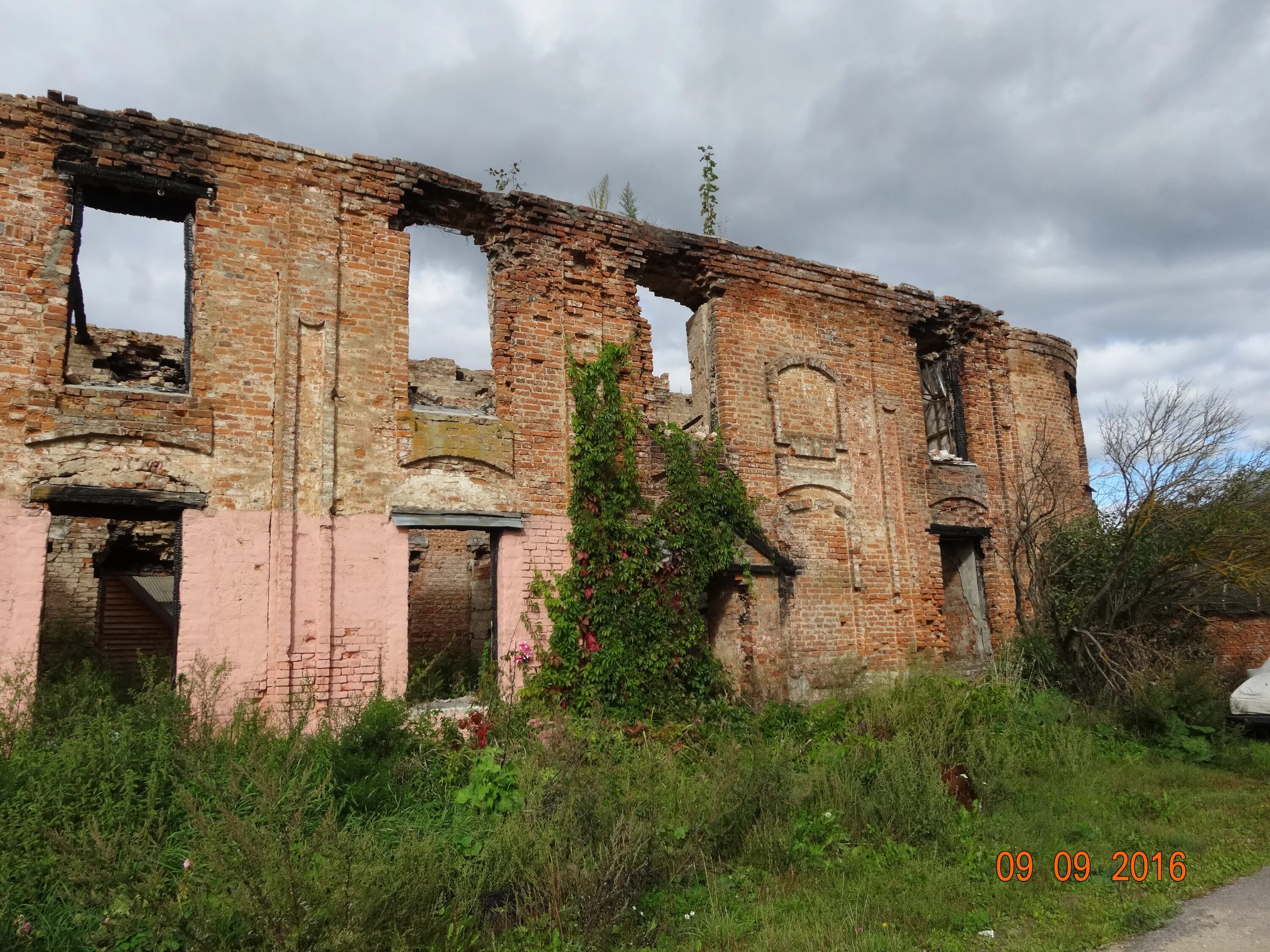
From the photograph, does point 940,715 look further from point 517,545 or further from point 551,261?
point 551,261

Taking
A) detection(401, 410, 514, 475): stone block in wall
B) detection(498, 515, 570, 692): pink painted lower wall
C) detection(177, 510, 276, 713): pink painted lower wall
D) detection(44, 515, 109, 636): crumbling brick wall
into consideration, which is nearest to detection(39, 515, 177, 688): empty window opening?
detection(44, 515, 109, 636): crumbling brick wall

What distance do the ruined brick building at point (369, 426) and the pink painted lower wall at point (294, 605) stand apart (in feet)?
0.08

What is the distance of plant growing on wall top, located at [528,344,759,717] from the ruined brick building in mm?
301

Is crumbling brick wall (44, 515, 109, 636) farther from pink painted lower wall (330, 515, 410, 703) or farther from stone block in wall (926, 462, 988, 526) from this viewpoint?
stone block in wall (926, 462, 988, 526)

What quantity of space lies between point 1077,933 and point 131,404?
26.9 feet

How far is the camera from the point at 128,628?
1213 cm

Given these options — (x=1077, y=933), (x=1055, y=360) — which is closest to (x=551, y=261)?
(x=1077, y=933)

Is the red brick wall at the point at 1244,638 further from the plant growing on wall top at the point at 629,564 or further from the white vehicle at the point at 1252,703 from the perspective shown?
the plant growing on wall top at the point at 629,564

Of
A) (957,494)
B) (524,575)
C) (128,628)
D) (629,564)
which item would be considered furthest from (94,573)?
(957,494)

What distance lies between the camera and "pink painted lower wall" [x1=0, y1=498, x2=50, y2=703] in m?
6.40

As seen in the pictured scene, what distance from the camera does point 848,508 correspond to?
10.7 m

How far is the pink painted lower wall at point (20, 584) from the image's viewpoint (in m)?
6.40
